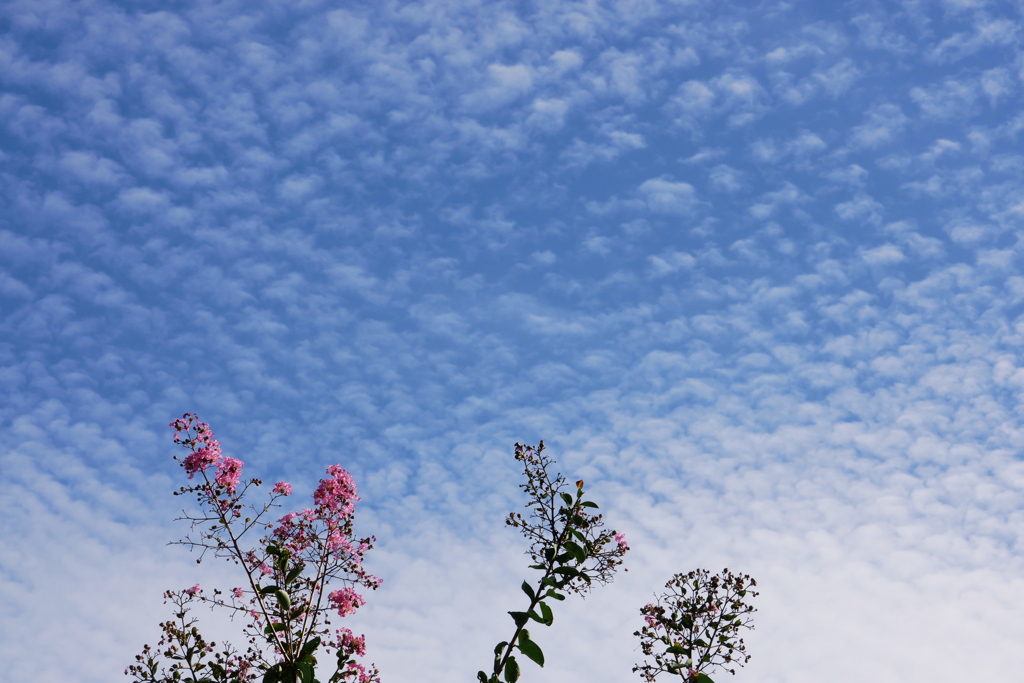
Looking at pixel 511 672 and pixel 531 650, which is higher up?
pixel 531 650

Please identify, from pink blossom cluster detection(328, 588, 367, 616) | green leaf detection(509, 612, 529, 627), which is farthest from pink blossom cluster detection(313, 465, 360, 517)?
green leaf detection(509, 612, 529, 627)

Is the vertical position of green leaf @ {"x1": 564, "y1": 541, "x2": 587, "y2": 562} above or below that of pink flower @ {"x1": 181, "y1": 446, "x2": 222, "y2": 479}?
below

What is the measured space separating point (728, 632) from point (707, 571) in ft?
2.30

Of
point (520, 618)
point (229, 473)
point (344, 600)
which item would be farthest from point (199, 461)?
point (520, 618)

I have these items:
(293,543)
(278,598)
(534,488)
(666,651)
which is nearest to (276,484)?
(293,543)

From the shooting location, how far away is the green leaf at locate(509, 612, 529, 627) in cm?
787

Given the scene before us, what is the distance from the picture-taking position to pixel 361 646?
833 cm

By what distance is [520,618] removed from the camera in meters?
7.90

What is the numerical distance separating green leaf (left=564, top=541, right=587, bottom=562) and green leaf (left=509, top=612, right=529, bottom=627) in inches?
29.4

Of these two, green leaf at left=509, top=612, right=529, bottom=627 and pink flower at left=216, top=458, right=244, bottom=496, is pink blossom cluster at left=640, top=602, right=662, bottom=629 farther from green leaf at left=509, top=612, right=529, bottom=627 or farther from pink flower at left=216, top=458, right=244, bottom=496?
pink flower at left=216, top=458, right=244, bottom=496

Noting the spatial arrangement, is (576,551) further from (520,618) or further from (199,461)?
(199,461)

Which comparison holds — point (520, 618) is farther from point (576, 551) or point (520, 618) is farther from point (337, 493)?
point (337, 493)

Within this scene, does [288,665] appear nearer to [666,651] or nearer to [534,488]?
[534,488]

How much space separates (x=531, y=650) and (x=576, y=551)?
107 cm
